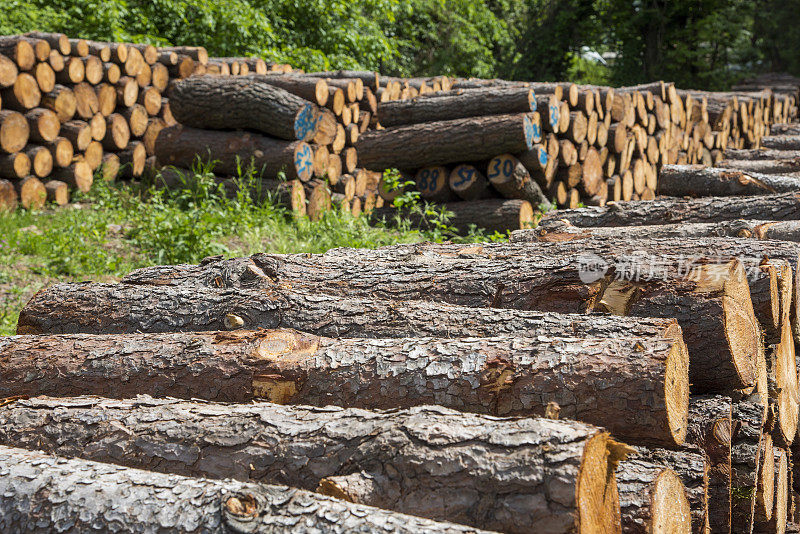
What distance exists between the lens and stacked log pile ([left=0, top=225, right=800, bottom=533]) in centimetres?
176

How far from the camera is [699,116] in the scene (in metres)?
11.9

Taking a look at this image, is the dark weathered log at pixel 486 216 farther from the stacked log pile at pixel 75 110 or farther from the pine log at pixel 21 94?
the pine log at pixel 21 94

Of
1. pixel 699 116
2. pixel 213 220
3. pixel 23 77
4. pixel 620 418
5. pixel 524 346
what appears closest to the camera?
pixel 620 418

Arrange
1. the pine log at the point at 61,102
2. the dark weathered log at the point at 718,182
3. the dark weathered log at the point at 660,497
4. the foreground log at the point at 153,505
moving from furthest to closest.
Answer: the pine log at the point at 61,102 → the dark weathered log at the point at 718,182 → the dark weathered log at the point at 660,497 → the foreground log at the point at 153,505

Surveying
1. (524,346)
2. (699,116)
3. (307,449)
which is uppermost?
(699,116)

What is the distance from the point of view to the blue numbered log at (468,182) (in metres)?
7.62

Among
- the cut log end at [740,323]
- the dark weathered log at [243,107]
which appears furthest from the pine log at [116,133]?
the cut log end at [740,323]

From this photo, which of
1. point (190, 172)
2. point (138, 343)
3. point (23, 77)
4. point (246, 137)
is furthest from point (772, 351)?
point (23, 77)

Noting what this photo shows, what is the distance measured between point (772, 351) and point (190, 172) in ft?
21.7

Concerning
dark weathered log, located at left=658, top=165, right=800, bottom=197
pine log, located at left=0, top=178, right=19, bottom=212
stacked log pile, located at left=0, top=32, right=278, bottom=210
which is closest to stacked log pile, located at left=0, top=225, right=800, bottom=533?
dark weathered log, located at left=658, top=165, right=800, bottom=197

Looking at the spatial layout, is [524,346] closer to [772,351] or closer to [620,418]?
[620,418]

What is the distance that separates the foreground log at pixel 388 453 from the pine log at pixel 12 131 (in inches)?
231

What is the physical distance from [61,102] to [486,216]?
452 cm

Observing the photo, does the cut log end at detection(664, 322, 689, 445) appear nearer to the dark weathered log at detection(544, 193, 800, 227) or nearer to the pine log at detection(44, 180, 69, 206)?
the dark weathered log at detection(544, 193, 800, 227)
